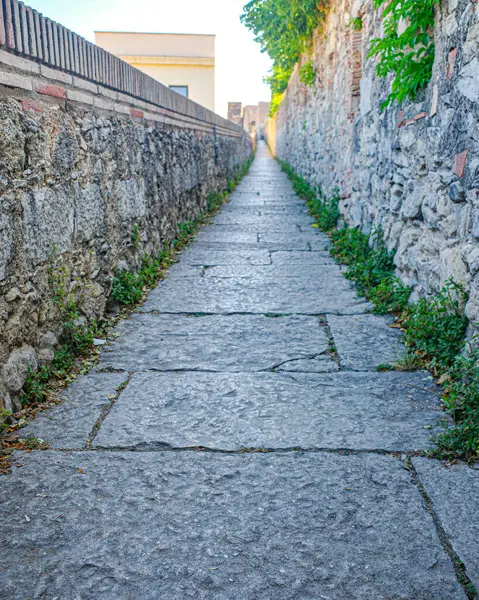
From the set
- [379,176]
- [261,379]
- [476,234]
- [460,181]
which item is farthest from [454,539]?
[379,176]

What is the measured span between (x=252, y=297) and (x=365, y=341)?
3.54 ft

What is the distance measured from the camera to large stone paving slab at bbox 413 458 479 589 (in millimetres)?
1489

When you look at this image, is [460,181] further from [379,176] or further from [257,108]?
[257,108]

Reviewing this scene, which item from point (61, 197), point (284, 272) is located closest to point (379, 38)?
point (284, 272)

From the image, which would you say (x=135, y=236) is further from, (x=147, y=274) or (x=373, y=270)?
(x=373, y=270)

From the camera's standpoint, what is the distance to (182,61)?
942 inches

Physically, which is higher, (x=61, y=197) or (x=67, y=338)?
(x=61, y=197)

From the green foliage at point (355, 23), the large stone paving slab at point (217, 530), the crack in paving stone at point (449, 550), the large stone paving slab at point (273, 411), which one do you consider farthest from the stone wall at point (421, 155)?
the large stone paving slab at point (217, 530)

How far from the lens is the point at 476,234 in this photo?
242 cm

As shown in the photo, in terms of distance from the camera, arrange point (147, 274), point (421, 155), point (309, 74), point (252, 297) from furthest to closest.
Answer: point (309, 74) < point (147, 274) < point (252, 297) < point (421, 155)

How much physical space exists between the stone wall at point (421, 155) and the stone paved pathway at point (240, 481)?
0.60m

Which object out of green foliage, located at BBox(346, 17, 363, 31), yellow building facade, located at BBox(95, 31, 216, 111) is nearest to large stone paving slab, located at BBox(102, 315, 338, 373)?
green foliage, located at BBox(346, 17, 363, 31)

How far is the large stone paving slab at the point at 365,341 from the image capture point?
2.78m

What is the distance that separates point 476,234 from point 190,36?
2464 cm
